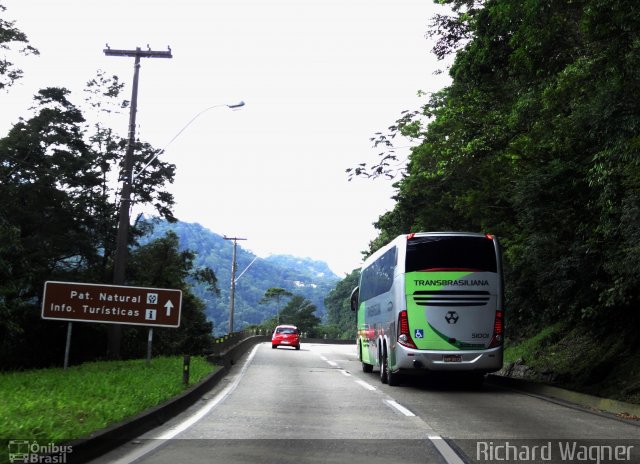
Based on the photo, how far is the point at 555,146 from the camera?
51.2ft

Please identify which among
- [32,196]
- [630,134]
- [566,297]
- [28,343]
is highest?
[32,196]

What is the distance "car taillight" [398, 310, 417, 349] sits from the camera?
52.0 feet

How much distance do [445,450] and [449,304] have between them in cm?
823

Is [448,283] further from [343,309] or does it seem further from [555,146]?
[343,309]

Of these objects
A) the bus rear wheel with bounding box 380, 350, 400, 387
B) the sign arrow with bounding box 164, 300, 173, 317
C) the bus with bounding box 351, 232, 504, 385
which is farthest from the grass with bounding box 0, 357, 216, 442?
the bus with bounding box 351, 232, 504, 385

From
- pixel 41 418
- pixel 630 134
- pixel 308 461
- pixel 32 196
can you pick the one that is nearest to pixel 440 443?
pixel 308 461

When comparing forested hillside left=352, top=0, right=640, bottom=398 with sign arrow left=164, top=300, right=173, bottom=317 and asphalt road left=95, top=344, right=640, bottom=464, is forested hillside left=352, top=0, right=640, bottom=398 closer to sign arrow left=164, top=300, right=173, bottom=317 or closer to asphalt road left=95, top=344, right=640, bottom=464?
asphalt road left=95, top=344, right=640, bottom=464

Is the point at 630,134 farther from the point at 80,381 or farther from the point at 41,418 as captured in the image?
the point at 80,381

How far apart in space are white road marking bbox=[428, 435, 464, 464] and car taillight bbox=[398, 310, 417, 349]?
7.04 m

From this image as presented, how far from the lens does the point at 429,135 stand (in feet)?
78.9

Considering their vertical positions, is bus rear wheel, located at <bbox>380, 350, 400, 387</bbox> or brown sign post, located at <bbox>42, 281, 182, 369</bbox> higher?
brown sign post, located at <bbox>42, 281, 182, 369</bbox>

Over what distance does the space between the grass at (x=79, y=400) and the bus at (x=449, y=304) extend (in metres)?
5.13

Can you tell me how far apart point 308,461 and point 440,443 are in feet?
6.43

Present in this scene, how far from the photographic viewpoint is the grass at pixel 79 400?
756cm
